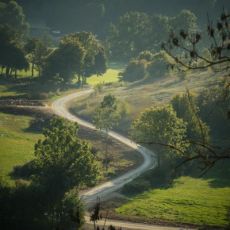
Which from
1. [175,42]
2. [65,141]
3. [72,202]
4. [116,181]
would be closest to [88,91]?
[116,181]

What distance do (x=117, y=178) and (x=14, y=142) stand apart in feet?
77.1

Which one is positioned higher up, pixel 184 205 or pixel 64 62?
pixel 64 62

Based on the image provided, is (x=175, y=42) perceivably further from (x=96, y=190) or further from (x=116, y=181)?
(x=116, y=181)

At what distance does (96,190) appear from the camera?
239 feet

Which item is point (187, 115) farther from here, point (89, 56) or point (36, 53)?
point (89, 56)

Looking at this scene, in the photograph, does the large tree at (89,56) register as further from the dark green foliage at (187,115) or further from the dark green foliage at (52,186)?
the dark green foliage at (52,186)

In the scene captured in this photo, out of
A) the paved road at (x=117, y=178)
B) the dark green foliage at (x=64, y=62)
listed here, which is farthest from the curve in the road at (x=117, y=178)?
the dark green foliage at (x=64, y=62)

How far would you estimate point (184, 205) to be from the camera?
216 feet

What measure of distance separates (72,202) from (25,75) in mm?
109435

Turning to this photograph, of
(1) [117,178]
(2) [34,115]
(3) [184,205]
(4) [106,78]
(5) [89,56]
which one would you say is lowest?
(3) [184,205]

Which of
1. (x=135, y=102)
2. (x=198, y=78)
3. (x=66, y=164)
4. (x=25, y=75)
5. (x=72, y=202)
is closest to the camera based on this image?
(x=72, y=202)

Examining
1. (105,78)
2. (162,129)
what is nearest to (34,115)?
(162,129)

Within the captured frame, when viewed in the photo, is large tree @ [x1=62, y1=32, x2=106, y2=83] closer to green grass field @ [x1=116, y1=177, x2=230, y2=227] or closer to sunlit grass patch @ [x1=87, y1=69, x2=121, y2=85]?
sunlit grass patch @ [x1=87, y1=69, x2=121, y2=85]

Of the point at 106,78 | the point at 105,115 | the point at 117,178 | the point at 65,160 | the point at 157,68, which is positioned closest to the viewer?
the point at 65,160
